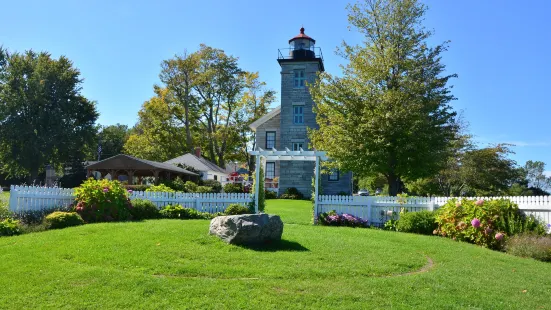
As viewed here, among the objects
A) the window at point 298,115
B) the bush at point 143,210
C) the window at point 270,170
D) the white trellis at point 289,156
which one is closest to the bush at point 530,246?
the white trellis at point 289,156

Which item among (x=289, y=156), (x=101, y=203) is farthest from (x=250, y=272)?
(x=289, y=156)

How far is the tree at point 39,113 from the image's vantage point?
3878cm

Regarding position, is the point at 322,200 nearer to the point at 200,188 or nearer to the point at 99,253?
the point at 99,253

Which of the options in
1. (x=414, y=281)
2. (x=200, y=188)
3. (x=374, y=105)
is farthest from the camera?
(x=200, y=188)

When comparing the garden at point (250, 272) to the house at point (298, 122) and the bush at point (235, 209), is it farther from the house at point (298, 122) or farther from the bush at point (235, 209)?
the house at point (298, 122)

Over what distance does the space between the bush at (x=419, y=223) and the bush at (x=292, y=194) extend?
16.5 meters

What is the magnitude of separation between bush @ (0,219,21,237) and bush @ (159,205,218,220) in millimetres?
4506

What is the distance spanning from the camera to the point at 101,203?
12.9 meters

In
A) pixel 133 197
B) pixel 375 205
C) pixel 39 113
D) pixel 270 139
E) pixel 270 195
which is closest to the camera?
pixel 133 197

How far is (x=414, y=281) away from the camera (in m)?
7.03

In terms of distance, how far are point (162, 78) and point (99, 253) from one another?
135 ft

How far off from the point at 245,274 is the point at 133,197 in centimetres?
912

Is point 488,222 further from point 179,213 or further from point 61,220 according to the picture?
point 61,220

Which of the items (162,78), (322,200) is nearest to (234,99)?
(162,78)
